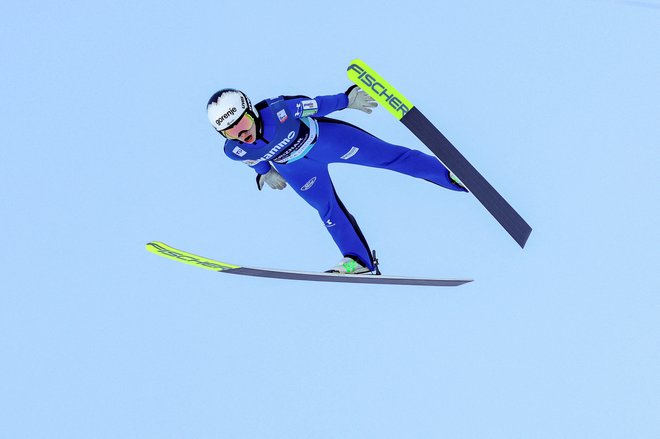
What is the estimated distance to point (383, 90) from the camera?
503 centimetres

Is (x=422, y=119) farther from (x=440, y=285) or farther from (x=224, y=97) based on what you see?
(x=440, y=285)

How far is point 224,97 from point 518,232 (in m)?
2.14

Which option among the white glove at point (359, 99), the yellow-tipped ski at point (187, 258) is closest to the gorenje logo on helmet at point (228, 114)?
the white glove at point (359, 99)

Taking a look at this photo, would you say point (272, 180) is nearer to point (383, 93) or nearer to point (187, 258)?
point (187, 258)

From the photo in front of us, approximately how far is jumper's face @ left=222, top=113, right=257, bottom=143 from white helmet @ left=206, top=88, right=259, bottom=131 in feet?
0.13

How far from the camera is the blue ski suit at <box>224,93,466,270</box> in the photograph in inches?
230

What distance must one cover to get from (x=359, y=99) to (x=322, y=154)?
51 cm

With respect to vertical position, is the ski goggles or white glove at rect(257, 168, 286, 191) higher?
white glove at rect(257, 168, 286, 191)

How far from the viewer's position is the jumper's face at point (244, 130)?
5.65 m

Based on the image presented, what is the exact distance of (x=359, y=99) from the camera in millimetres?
5980

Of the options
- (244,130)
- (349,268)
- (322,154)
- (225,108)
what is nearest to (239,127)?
(244,130)

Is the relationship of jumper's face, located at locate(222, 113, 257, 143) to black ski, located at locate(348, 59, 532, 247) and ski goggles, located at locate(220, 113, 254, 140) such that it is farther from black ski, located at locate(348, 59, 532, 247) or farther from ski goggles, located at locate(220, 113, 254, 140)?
black ski, located at locate(348, 59, 532, 247)

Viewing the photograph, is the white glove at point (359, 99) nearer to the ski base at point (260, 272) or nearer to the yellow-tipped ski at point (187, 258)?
the ski base at point (260, 272)

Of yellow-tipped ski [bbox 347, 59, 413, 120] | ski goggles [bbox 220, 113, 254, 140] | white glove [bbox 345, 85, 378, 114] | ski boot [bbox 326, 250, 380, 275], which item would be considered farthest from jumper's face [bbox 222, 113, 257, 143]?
ski boot [bbox 326, 250, 380, 275]
